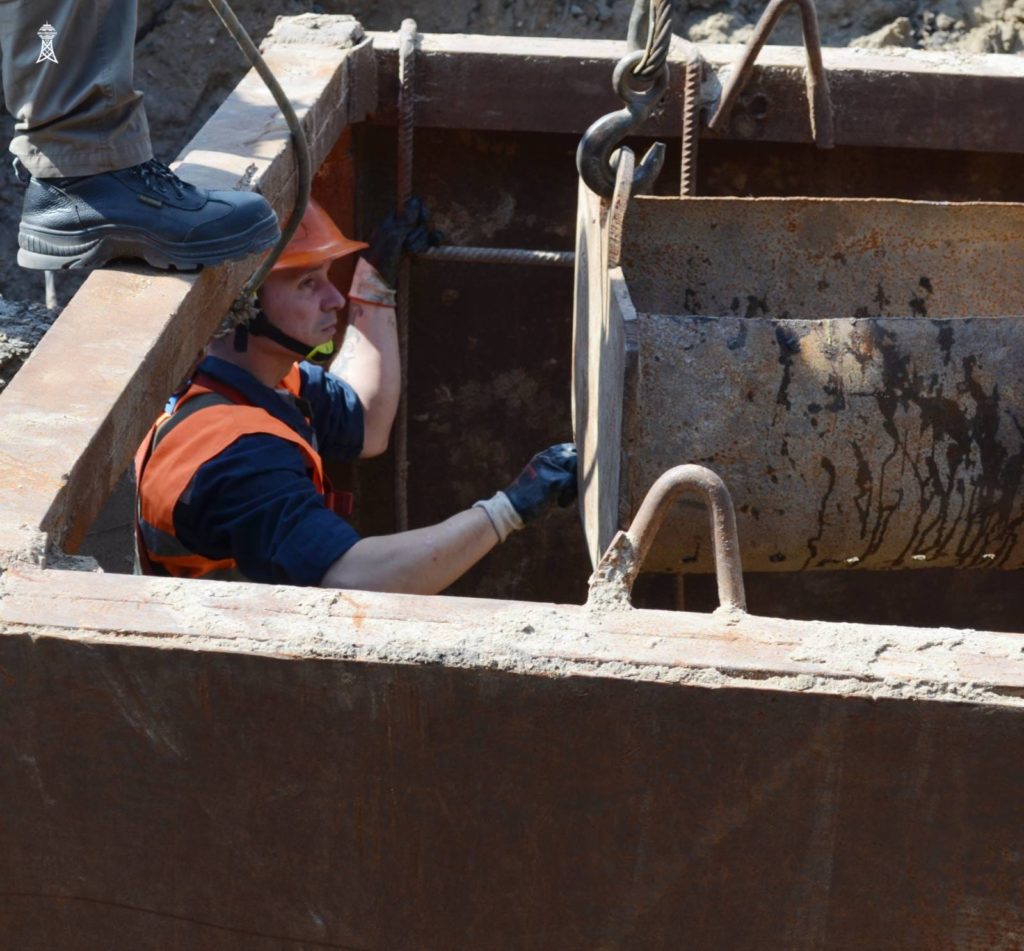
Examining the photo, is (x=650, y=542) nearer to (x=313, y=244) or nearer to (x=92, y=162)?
(x=92, y=162)

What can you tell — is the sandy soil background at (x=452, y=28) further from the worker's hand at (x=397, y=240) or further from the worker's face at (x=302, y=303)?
the worker's face at (x=302, y=303)

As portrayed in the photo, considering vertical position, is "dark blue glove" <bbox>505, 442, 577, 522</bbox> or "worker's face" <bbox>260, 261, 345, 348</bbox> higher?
"worker's face" <bbox>260, 261, 345, 348</bbox>

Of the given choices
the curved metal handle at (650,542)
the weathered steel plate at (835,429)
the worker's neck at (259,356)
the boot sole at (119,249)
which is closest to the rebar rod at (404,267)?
the worker's neck at (259,356)

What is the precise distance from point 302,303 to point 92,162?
0.71 metres

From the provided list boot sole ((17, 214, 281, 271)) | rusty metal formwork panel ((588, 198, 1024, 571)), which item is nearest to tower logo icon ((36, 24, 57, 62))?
boot sole ((17, 214, 281, 271))

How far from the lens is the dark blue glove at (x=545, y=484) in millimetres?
3324

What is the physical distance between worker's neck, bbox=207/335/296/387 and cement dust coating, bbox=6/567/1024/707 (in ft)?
5.52

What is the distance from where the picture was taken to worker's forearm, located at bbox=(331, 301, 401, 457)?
4.07 m

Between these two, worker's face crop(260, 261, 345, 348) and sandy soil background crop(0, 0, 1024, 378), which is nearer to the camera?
worker's face crop(260, 261, 345, 348)

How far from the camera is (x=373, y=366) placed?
412cm

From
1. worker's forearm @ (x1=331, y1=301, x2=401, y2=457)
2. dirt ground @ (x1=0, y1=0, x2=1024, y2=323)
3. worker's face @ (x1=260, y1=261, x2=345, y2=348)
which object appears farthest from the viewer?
dirt ground @ (x1=0, y1=0, x2=1024, y2=323)

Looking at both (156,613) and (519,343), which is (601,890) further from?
(519,343)

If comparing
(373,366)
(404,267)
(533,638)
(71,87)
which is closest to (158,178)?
(71,87)

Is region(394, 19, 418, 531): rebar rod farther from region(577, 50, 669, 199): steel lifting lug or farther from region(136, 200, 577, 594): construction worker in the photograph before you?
region(577, 50, 669, 199): steel lifting lug
